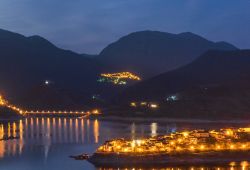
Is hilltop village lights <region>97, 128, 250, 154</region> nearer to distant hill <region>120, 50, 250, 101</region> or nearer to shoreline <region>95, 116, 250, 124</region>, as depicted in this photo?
shoreline <region>95, 116, 250, 124</region>

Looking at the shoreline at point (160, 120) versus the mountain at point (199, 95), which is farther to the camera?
the mountain at point (199, 95)

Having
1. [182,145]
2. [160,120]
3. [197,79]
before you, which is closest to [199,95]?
[160,120]

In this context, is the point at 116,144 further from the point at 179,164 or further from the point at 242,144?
the point at 242,144

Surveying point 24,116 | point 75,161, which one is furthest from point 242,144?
point 24,116

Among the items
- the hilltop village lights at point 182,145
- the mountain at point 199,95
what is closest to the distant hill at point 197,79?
the mountain at point 199,95

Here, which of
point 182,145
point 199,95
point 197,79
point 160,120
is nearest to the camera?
point 182,145

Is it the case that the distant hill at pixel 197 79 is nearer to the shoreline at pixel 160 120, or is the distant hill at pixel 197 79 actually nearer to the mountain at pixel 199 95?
the mountain at pixel 199 95

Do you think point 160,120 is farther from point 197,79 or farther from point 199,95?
point 197,79
